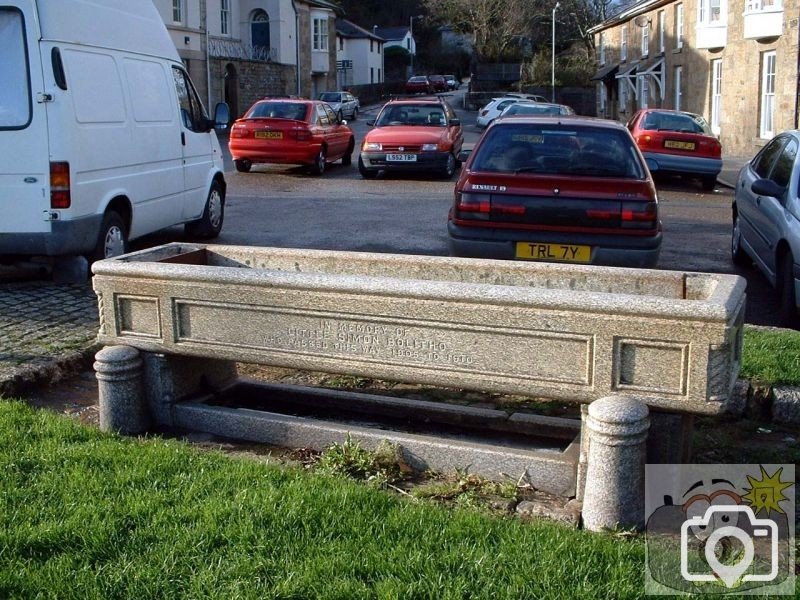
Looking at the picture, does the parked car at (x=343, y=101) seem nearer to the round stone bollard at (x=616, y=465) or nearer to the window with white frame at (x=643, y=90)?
the window with white frame at (x=643, y=90)

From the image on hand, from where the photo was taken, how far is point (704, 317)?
3.91m

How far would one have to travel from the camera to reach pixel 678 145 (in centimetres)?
2019

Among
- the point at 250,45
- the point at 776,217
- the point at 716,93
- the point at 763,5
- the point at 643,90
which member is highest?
the point at 250,45

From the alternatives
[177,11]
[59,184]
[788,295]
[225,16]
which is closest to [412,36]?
[225,16]

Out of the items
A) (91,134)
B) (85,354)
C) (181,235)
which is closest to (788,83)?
(181,235)

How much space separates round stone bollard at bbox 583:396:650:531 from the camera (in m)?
3.93

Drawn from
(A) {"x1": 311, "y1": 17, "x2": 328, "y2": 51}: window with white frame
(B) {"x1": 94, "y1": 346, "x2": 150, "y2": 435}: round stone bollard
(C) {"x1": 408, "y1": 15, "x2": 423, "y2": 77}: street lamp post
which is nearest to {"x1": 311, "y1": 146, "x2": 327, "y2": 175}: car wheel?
(B) {"x1": 94, "y1": 346, "x2": 150, "y2": 435}: round stone bollard

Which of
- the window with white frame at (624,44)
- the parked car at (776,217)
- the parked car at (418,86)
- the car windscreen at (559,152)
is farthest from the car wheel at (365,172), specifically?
the parked car at (418,86)

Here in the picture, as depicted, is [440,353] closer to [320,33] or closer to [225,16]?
[225,16]

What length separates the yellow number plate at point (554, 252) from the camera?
313 inches

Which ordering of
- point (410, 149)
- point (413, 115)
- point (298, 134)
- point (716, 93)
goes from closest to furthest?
point (410, 149) → point (298, 134) → point (413, 115) → point (716, 93)

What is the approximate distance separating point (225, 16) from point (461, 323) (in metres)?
47.4

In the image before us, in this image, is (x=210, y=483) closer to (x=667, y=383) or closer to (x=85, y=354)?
(x=667, y=383)

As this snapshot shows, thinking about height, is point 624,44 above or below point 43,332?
above
